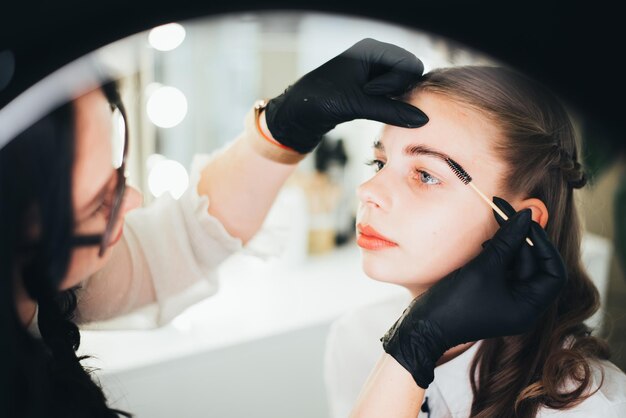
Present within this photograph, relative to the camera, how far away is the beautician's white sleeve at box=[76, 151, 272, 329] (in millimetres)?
800

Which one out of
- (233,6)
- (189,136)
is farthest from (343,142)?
(233,6)

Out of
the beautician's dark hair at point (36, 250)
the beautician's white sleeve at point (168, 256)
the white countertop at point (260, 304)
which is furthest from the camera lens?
the white countertop at point (260, 304)

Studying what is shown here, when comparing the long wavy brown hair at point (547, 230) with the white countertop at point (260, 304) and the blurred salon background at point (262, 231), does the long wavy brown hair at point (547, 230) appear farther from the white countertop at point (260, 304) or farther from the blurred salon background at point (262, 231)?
the white countertop at point (260, 304)

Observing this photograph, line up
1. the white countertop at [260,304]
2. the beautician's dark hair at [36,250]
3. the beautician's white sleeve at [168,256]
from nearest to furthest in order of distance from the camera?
1. the beautician's dark hair at [36,250]
2. the beautician's white sleeve at [168,256]
3. the white countertop at [260,304]

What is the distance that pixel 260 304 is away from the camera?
1353mm

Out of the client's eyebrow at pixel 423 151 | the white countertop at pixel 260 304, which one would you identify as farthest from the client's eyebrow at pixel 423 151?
the white countertop at pixel 260 304

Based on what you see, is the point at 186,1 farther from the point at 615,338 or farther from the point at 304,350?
the point at 304,350

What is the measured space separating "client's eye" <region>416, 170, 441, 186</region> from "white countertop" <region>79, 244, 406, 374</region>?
19.4 inches

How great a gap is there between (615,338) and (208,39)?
70cm

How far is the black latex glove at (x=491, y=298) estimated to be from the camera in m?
0.60

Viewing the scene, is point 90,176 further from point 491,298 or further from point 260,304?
point 260,304

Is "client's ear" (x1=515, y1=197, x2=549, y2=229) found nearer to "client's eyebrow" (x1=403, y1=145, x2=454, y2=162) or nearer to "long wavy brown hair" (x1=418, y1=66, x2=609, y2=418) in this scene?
"long wavy brown hair" (x1=418, y1=66, x2=609, y2=418)

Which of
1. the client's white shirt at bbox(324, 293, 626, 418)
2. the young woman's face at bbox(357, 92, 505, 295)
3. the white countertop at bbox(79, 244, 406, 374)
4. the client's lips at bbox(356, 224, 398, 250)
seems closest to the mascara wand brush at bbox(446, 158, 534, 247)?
the young woman's face at bbox(357, 92, 505, 295)

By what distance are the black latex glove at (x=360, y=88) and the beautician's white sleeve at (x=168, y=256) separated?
0.23 meters
